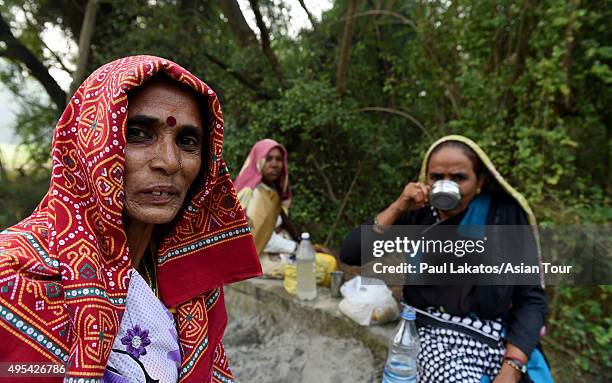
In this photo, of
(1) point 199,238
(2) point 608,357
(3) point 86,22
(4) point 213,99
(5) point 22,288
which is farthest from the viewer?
(3) point 86,22

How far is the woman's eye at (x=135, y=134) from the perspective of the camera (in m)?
1.01

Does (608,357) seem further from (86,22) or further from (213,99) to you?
(86,22)

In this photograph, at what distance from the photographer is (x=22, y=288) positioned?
0.83 meters

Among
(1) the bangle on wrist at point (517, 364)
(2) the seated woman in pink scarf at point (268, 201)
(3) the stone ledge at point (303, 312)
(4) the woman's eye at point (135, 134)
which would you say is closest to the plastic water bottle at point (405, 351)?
(1) the bangle on wrist at point (517, 364)

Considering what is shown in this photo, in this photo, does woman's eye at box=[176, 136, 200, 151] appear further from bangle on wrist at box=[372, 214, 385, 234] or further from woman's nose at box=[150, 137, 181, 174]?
bangle on wrist at box=[372, 214, 385, 234]

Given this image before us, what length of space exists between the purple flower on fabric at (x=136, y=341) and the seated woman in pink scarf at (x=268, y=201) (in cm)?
252

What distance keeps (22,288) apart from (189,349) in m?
0.55

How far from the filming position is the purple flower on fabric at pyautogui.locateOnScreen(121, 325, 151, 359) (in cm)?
105

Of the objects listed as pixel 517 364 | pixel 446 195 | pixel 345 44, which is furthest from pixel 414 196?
pixel 345 44

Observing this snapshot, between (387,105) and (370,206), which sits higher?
(387,105)

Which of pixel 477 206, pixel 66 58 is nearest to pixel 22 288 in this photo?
pixel 477 206

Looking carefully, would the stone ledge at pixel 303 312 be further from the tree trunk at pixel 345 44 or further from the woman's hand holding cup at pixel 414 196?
the tree trunk at pixel 345 44

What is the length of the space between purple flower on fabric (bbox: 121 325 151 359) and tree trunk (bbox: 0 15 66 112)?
7.96 m

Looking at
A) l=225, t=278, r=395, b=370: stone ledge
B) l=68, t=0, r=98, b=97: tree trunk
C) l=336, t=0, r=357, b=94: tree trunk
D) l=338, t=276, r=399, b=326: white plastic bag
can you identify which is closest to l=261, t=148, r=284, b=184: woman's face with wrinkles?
l=225, t=278, r=395, b=370: stone ledge
